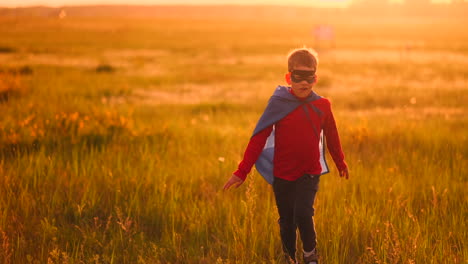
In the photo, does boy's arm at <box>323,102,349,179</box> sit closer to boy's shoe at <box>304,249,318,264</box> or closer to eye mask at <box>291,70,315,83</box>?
eye mask at <box>291,70,315,83</box>

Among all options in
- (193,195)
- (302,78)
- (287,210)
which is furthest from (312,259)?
(193,195)

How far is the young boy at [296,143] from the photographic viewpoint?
2.75 meters

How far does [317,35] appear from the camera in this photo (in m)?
40.9

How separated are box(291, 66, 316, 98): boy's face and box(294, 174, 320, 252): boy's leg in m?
0.56

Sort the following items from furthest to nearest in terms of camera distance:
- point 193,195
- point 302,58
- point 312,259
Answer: point 193,195
point 312,259
point 302,58

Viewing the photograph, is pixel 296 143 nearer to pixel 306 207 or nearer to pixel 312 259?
pixel 306 207

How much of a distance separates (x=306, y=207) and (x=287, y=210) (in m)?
0.17

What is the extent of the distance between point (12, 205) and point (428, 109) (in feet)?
28.8

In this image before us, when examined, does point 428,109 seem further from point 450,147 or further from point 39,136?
point 39,136

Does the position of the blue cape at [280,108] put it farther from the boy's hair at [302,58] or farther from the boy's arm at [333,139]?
the boy's hair at [302,58]

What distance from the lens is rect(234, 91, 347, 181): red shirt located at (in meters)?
2.76

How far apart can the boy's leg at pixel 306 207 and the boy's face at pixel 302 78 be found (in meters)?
0.56

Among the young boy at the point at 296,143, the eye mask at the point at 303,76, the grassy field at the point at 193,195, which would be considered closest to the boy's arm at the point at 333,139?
the young boy at the point at 296,143

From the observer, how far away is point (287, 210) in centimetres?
290
